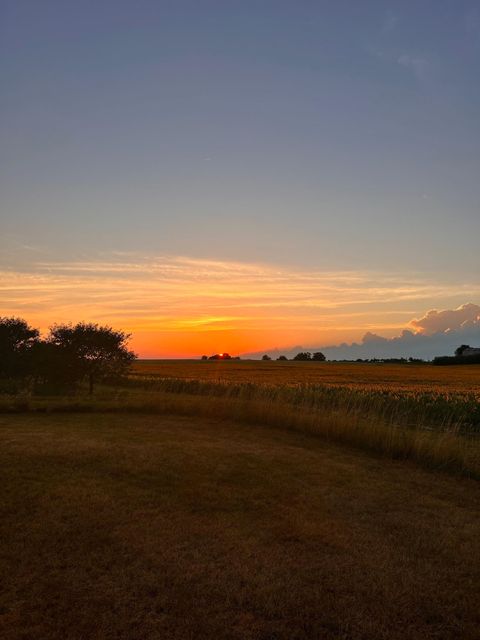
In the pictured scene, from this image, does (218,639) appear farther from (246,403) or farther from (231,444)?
(246,403)

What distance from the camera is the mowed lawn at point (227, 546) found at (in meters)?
4.41

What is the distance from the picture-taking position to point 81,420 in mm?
15078

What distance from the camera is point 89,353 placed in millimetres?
27844

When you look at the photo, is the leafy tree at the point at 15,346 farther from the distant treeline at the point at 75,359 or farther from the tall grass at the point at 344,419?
the tall grass at the point at 344,419

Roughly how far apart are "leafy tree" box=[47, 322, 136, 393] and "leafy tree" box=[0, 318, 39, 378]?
4.68 metres

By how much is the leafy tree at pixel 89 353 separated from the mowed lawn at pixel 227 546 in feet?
56.5

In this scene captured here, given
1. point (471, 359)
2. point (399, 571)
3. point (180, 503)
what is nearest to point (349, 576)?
point (399, 571)

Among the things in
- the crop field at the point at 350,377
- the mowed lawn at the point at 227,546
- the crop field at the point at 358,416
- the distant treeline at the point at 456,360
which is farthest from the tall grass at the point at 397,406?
the distant treeline at the point at 456,360

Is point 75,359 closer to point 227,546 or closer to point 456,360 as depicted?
point 227,546

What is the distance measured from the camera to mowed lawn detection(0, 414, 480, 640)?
4406 millimetres

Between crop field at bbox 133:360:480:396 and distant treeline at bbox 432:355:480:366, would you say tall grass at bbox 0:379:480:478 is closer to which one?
crop field at bbox 133:360:480:396

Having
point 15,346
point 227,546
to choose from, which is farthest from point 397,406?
point 15,346

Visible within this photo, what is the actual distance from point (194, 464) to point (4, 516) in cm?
367

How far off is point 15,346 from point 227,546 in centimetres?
3256
